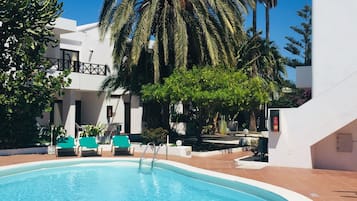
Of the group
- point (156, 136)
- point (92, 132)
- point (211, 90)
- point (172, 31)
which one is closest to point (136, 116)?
point (92, 132)

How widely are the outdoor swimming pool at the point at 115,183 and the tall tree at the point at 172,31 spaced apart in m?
5.77

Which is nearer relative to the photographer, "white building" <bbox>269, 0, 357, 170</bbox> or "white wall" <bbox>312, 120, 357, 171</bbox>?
"white building" <bbox>269, 0, 357, 170</bbox>

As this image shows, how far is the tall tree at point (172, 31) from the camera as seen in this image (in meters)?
19.2

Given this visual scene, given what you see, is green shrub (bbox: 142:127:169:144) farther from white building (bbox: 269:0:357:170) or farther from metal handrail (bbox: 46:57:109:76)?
metal handrail (bbox: 46:57:109:76)

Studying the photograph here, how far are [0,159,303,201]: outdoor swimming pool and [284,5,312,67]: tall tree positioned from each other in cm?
3152

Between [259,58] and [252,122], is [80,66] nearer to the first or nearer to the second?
[259,58]

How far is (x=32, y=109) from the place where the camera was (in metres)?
17.9

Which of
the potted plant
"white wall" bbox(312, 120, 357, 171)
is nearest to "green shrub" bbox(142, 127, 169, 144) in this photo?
the potted plant

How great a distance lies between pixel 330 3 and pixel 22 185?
1292cm

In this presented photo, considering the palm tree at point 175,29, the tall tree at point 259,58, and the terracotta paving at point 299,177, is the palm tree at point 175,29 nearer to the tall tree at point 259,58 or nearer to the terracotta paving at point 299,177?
the terracotta paving at point 299,177

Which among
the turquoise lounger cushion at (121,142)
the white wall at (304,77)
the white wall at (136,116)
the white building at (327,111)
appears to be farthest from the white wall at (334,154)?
the white wall at (136,116)

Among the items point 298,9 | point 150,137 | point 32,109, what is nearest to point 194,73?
point 150,137

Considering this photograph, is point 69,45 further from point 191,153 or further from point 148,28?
point 191,153

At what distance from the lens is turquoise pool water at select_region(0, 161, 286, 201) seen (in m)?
11.4
